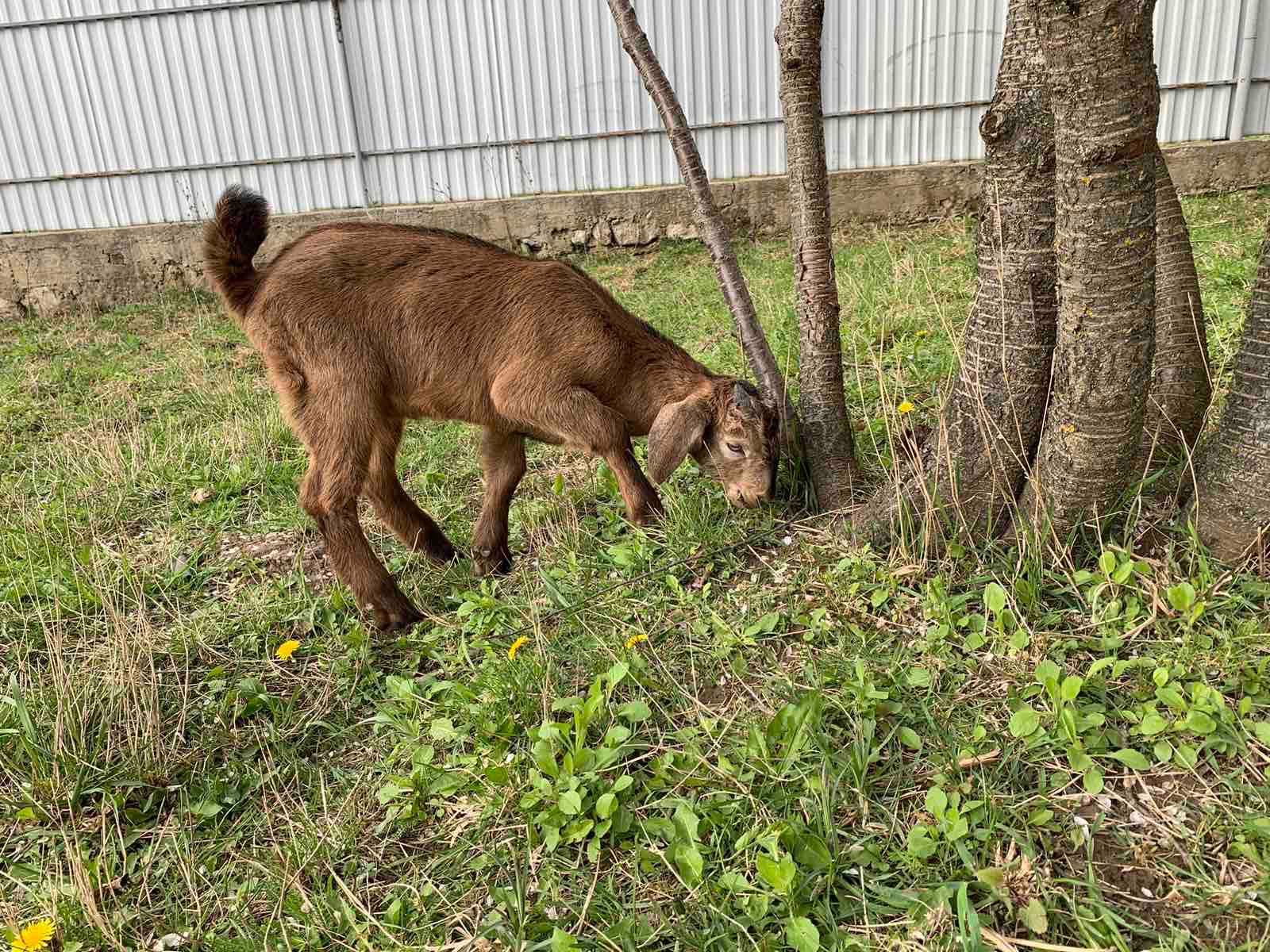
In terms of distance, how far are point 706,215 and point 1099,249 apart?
1709mm

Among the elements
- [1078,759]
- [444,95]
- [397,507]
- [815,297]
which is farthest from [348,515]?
[444,95]

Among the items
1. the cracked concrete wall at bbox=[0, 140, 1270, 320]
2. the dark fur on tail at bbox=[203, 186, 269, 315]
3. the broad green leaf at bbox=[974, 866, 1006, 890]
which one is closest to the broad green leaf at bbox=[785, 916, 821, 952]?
the broad green leaf at bbox=[974, 866, 1006, 890]

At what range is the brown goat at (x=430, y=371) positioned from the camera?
11.8 ft

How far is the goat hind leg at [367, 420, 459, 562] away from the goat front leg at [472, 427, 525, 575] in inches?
6.3

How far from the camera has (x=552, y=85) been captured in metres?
10.0

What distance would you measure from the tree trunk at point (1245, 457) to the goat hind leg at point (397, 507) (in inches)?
117

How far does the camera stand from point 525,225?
10.3 meters

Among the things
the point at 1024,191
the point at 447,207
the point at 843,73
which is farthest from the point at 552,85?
the point at 1024,191

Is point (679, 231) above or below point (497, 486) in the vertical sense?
above

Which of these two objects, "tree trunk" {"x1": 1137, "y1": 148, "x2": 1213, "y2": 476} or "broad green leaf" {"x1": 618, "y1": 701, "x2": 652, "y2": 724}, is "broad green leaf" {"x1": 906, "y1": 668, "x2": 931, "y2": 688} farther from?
"tree trunk" {"x1": 1137, "y1": 148, "x2": 1213, "y2": 476}

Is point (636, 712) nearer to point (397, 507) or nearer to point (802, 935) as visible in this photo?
point (802, 935)

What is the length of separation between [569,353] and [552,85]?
743 centimetres

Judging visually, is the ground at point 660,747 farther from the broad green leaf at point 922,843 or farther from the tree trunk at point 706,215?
the tree trunk at point 706,215

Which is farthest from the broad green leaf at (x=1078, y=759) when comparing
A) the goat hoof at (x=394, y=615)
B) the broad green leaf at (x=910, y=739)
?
the goat hoof at (x=394, y=615)
